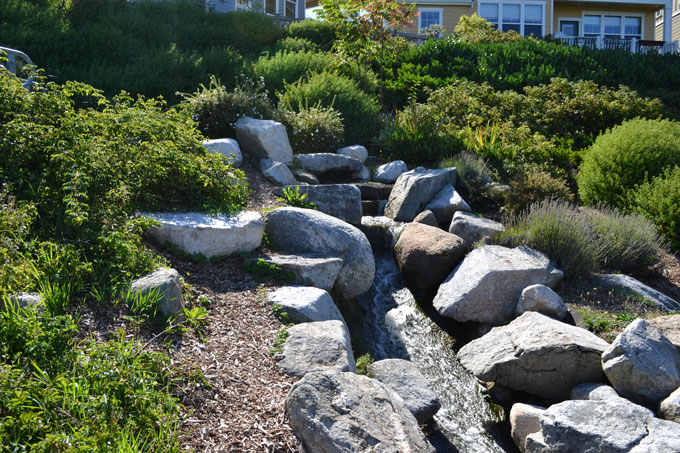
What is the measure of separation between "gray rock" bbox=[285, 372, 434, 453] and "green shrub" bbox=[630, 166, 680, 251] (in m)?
6.31

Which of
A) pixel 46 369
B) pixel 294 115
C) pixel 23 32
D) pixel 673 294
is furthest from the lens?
pixel 23 32

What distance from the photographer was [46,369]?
10.3 ft

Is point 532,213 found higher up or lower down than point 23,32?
lower down

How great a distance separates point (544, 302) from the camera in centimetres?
636

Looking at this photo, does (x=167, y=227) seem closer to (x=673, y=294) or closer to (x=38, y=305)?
(x=38, y=305)

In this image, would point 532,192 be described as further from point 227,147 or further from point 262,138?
point 227,147

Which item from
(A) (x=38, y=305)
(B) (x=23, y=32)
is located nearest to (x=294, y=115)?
(B) (x=23, y=32)

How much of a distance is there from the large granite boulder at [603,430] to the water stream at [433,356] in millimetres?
642

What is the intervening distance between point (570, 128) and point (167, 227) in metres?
10.3

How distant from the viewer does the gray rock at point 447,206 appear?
8.89 meters

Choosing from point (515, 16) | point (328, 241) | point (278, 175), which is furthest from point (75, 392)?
point (515, 16)

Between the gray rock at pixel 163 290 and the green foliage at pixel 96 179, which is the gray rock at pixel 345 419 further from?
the green foliage at pixel 96 179

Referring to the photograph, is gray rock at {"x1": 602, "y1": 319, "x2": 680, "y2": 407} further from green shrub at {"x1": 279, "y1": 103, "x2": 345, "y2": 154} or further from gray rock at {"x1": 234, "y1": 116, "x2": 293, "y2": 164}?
green shrub at {"x1": 279, "y1": 103, "x2": 345, "y2": 154}

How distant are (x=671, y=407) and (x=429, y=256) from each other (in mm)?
3409
